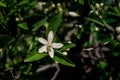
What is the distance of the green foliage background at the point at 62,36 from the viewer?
2.46 metres

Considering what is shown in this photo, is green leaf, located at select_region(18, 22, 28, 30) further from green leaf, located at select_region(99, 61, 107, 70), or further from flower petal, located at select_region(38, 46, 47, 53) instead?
green leaf, located at select_region(99, 61, 107, 70)

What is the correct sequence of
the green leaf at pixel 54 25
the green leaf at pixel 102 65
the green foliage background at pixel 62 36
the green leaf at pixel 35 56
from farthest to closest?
the green leaf at pixel 102 65
the green foliage background at pixel 62 36
the green leaf at pixel 54 25
the green leaf at pixel 35 56

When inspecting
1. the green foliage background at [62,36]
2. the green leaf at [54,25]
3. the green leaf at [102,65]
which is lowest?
the green leaf at [102,65]

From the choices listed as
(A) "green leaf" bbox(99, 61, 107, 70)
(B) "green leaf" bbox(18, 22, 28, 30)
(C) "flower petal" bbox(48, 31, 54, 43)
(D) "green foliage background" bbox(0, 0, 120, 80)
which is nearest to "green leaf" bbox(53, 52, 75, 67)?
(D) "green foliage background" bbox(0, 0, 120, 80)

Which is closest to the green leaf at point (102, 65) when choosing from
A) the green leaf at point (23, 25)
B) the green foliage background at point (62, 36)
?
the green foliage background at point (62, 36)

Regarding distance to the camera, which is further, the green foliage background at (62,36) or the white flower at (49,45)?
the green foliage background at (62,36)

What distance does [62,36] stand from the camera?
348 cm

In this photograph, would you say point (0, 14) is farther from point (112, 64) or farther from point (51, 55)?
point (112, 64)

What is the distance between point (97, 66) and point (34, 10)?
2.89 feet

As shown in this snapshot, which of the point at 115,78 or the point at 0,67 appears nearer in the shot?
the point at 0,67

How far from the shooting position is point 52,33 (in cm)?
229

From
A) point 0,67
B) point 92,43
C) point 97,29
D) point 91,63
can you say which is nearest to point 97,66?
point 91,63

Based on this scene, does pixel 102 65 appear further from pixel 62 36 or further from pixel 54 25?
pixel 54 25

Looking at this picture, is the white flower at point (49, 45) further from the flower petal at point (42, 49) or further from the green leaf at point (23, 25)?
the green leaf at point (23, 25)
